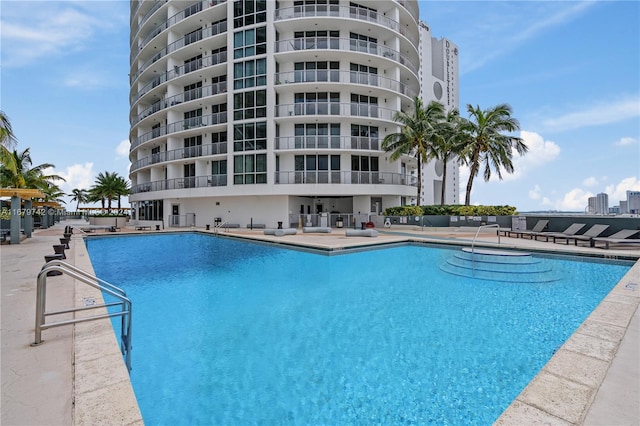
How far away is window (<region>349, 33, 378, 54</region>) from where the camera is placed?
1016 inches

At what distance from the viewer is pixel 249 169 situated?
26.2 m

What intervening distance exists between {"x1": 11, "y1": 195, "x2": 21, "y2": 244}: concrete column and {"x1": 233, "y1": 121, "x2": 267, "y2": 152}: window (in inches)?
583

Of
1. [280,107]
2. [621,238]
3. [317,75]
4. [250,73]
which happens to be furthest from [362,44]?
[621,238]

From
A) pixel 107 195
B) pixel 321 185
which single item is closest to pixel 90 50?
pixel 321 185

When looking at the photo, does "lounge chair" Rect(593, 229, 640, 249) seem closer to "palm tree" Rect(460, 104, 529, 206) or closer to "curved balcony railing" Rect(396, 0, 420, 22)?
"palm tree" Rect(460, 104, 529, 206)

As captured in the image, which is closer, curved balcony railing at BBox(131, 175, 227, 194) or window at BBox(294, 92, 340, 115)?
window at BBox(294, 92, 340, 115)

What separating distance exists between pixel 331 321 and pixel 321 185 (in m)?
19.2

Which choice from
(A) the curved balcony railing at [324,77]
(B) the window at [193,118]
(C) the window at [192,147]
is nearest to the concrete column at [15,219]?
(C) the window at [192,147]

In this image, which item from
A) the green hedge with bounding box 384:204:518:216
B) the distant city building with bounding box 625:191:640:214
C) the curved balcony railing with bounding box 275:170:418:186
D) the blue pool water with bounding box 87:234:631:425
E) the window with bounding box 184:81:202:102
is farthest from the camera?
the window with bounding box 184:81:202:102

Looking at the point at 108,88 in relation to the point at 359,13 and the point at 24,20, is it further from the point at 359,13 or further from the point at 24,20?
the point at 359,13

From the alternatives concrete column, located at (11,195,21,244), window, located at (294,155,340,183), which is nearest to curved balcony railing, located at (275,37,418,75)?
window, located at (294,155,340,183)

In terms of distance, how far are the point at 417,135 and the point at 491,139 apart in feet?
18.8

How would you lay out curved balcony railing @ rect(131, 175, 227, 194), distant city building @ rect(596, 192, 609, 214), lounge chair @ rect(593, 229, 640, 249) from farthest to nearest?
distant city building @ rect(596, 192, 609, 214), curved balcony railing @ rect(131, 175, 227, 194), lounge chair @ rect(593, 229, 640, 249)

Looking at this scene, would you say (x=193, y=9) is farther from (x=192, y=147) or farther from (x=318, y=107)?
(x=318, y=107)
